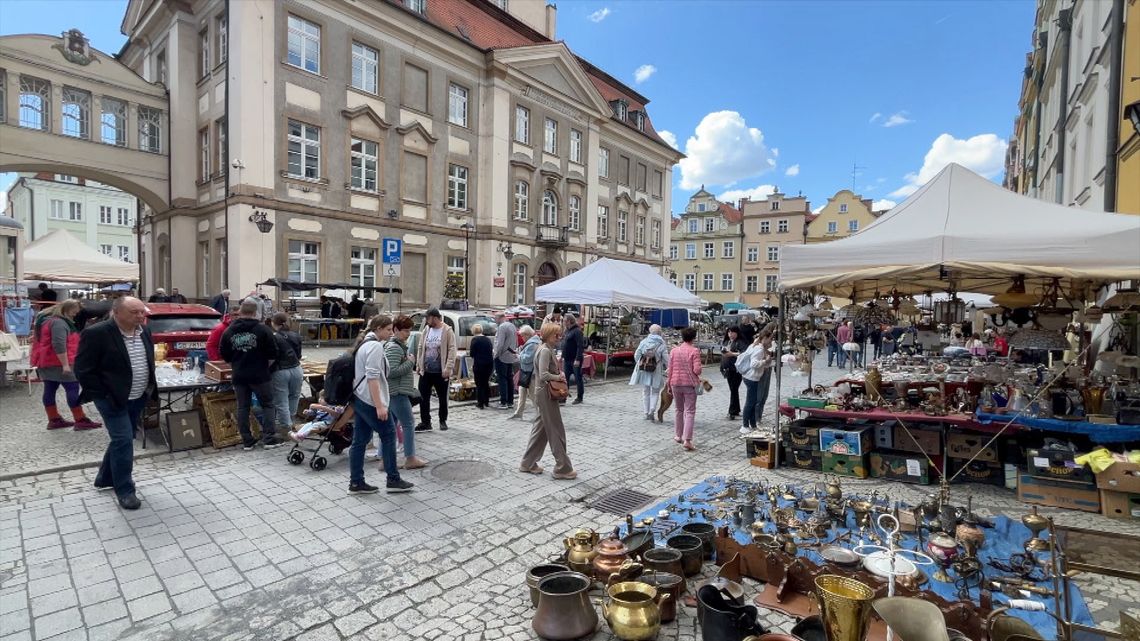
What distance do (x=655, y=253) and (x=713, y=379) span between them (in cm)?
2434

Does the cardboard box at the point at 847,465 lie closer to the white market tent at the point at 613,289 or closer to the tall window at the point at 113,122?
the white market tent at the point at 613,289

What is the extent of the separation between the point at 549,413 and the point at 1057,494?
5.26m

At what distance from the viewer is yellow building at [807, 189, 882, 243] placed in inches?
1971

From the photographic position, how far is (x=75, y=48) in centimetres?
1955

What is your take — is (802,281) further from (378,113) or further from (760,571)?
(378,113)

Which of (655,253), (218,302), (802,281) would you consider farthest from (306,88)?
(655,253)

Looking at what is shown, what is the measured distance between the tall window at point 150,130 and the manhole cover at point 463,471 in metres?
22.4

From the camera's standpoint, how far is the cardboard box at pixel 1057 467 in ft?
18.0

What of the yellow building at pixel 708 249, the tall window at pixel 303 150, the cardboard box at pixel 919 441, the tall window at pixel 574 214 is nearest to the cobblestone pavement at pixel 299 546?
the cardboard box at pixel 919 441

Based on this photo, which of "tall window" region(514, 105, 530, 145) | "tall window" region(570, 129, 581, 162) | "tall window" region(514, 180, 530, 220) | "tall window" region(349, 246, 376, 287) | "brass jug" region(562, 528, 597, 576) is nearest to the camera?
"brass jug" region(562, 528, 597, 576)

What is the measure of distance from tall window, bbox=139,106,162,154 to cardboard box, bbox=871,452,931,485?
2609cm

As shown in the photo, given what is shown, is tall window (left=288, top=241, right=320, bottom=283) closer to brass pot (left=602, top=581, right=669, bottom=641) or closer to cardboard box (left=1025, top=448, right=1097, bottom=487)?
brass pot (left=602, top=581, right=669, bottom=641)

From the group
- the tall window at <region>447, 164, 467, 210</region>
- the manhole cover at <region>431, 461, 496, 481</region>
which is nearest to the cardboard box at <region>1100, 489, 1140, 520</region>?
the manhole cover at <region>431, 461, 496, 481</region>

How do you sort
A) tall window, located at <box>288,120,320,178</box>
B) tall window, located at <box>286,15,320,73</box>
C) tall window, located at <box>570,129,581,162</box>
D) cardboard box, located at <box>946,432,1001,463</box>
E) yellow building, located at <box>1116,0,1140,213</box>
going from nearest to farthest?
cardboard box, located at <box>946,432,1001,463</box> < yellow building, located at <box>1116,0,1140,213</box> < tall window, located at <box>286,15,320,73</box> < tall window, located at <box>288,120,320,178</box> < tall window, located at <box>570,129,581,162</box>
